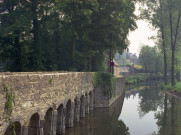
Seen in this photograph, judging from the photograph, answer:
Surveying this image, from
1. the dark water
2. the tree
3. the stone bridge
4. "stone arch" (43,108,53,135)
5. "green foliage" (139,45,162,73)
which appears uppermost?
the tree

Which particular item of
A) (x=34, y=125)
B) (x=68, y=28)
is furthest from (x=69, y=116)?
(x=68, y=28)

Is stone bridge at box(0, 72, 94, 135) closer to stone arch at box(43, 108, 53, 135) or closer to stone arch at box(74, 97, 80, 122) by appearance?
stone arch at box(43, 108, 53, 135)

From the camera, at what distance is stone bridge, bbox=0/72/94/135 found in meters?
9.05

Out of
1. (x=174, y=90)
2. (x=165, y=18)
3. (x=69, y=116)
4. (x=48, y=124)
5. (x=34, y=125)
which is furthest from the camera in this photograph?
(x=165, y=18)

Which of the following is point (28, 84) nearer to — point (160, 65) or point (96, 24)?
point (96, 24)

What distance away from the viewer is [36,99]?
11.5 meters

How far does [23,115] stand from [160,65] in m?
91.0

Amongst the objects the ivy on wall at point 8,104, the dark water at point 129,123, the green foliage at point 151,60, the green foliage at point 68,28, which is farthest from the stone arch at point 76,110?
the green foliage at point 151,60

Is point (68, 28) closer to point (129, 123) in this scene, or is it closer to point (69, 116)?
point (69, 116)

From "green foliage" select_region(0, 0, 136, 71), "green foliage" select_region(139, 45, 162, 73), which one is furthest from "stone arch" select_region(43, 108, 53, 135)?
"green foliage" select_region(139, 45, 162, 73)

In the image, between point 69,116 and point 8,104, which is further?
point 69,116

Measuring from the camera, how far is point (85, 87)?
2261 cm

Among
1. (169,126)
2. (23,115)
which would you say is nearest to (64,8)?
(169,126)

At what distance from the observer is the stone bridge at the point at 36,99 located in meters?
9.05
